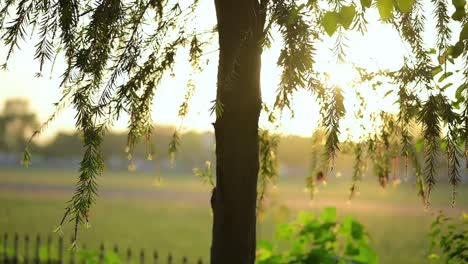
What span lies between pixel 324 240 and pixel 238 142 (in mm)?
1722

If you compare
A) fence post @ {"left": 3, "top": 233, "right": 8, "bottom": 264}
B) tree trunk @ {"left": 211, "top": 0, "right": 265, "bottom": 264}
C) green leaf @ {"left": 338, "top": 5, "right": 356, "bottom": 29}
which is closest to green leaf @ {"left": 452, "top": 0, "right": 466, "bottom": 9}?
green leaf @ {"left": 338, "top": 5, "right": 356, "bottom": 29}

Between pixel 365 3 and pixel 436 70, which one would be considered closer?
pixel 365 3

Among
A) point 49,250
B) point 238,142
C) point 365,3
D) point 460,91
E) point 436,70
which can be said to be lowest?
point 49,250

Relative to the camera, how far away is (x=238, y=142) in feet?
12.4

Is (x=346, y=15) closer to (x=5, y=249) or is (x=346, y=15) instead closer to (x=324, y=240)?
(x=324, y=240)

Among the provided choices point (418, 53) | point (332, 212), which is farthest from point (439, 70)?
point (332, 212)

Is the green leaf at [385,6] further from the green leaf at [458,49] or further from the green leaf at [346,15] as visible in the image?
the green leaf at [458,49]

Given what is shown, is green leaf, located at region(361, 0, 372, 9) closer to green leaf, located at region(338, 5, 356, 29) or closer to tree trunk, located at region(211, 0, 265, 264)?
green leaf, located at region(338, 5, 356, 29)

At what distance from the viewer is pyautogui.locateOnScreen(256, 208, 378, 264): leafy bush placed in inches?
199

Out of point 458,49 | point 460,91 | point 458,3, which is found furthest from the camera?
point 460,91

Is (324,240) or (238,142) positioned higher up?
(238,142)

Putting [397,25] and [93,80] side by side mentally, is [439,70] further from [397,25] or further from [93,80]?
[93,80]

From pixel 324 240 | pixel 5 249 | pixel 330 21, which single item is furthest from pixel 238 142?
pixel 5 249

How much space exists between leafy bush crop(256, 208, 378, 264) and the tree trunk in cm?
118
